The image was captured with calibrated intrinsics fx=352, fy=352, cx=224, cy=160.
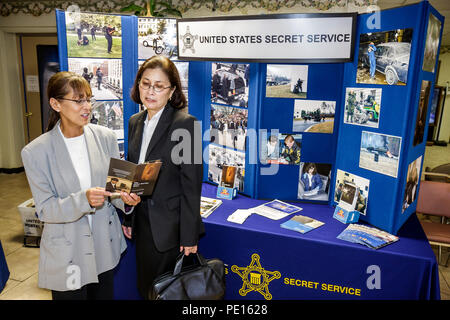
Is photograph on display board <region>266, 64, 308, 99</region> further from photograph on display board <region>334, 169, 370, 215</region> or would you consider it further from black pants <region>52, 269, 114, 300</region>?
black pants <region>52, 269, 114, 300</region>

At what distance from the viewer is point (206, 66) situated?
2.74 m

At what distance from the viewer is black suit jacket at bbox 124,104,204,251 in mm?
1787

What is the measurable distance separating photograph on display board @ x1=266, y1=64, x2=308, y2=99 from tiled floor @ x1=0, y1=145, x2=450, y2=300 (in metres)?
2.21

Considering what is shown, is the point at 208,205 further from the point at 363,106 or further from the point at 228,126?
the point at 363,106

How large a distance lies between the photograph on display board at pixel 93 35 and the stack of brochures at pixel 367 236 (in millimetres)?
2031

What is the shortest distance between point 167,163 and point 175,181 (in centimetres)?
11

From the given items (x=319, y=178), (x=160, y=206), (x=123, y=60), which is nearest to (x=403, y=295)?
(x=319, y=178)

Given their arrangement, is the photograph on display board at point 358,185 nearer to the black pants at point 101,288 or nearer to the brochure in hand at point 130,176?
the brochure in hand at point 130,176

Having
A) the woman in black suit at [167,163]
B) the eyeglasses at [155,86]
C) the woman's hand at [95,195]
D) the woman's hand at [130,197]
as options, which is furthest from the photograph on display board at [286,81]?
the woman's hand at [95,195]

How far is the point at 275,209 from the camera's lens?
8.26 feet

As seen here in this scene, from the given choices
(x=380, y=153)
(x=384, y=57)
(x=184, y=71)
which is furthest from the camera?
(x=184, y=71)

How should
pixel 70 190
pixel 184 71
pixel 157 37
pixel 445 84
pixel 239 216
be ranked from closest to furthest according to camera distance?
pixel 70 190, pixel 239 216, pixel 157 37, pixel 184 71, pixel 445 84

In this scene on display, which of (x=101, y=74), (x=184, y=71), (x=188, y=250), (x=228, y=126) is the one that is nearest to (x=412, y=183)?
(x=228, y=126)
